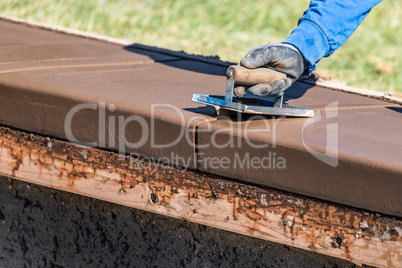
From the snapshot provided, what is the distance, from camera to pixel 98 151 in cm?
171

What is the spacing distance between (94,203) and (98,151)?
8.7 inches

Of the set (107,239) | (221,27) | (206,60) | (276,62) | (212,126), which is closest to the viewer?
(212,126)

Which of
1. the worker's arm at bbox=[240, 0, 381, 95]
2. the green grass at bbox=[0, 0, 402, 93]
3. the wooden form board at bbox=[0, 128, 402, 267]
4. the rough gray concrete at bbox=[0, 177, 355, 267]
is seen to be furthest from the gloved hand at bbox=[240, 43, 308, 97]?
the green grass at bbox=[0, 0, 402, 93]

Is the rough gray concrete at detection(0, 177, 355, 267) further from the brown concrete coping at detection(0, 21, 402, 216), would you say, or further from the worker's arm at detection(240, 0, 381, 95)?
the worker's arm at detection(240, 0, 381, 95)

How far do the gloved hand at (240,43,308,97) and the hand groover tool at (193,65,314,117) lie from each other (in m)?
0.02

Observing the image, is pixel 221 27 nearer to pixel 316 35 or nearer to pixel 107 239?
pixel 316 35

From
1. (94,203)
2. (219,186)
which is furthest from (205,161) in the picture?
(94,203)

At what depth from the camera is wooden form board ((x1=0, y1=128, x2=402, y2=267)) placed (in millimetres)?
1441

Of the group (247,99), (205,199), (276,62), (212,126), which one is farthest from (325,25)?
(205,199)

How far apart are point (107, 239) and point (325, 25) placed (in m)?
1.04

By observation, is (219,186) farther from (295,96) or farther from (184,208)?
(295,96)

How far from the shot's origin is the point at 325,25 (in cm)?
192

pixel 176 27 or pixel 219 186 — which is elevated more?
pixel 176 27

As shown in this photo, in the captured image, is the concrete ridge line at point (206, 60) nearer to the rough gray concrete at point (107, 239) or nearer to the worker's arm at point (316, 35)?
the worker's arm at point (316, 35)
